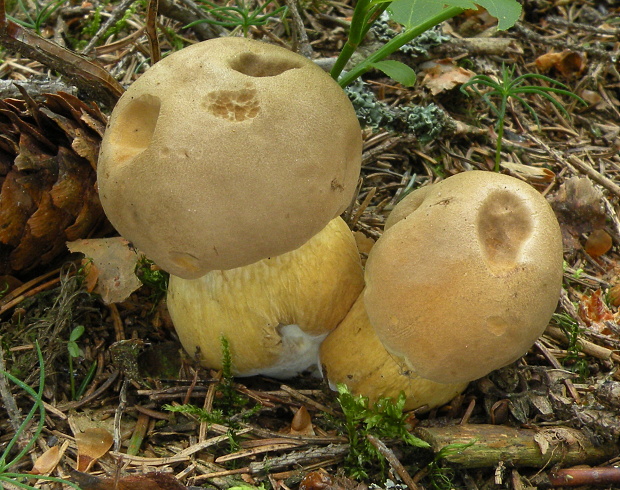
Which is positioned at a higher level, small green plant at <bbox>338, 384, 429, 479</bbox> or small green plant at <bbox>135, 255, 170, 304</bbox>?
small green plant at <bbox>135, 255, 170, 304</bbox>

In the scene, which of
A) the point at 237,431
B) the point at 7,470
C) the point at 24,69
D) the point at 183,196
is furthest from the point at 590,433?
the point at 24,69

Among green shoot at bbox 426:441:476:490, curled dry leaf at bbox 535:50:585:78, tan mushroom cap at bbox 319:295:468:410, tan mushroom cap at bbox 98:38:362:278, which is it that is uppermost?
tan mushroom cap at bbox 98:38:362:278

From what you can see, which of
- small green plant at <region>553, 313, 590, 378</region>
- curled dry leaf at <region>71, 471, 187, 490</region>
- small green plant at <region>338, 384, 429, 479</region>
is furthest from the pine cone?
small green plant at <region>553, 313, 590, 378</region>

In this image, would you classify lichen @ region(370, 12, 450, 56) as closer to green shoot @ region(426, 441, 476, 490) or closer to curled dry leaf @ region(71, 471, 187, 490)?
green shoot @ region(426, 441, 476, 490)

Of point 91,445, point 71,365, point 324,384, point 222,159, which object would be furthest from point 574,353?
point 71,365

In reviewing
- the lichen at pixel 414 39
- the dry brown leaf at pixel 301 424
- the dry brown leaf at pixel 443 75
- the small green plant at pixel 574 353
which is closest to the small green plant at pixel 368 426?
the dry brown leaf at pixel 301 424

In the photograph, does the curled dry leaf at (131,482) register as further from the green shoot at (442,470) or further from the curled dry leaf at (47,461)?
the green shoot at (442,470)
